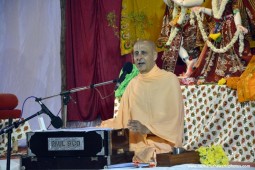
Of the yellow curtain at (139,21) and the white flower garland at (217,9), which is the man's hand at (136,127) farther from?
the yellow curtain at (139,21)

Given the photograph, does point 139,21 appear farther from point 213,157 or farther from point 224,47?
point 213,157

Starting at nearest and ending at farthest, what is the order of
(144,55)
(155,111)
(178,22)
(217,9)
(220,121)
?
1. (155,111)
2. (144,55)
3. (220,121)
4. (217,9)
5. (178,22)

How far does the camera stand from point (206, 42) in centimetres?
689

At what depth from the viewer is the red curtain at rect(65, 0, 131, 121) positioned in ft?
27.0

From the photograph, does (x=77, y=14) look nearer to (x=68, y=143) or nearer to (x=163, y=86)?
(x=163, y=86)

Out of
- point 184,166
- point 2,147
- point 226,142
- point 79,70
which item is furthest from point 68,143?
Answer: point 79,70

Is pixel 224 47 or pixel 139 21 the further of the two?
pixel 139 21

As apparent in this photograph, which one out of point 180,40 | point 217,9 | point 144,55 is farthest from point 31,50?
point 144,55

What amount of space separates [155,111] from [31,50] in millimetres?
4207

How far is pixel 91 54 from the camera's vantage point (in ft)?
27.3

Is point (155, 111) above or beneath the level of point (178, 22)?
beneath

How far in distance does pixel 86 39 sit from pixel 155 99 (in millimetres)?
3730

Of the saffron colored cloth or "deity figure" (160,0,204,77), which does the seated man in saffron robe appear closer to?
the saffron colored cloth

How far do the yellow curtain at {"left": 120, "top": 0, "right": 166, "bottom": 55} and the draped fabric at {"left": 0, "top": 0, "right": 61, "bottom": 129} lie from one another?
108cm
